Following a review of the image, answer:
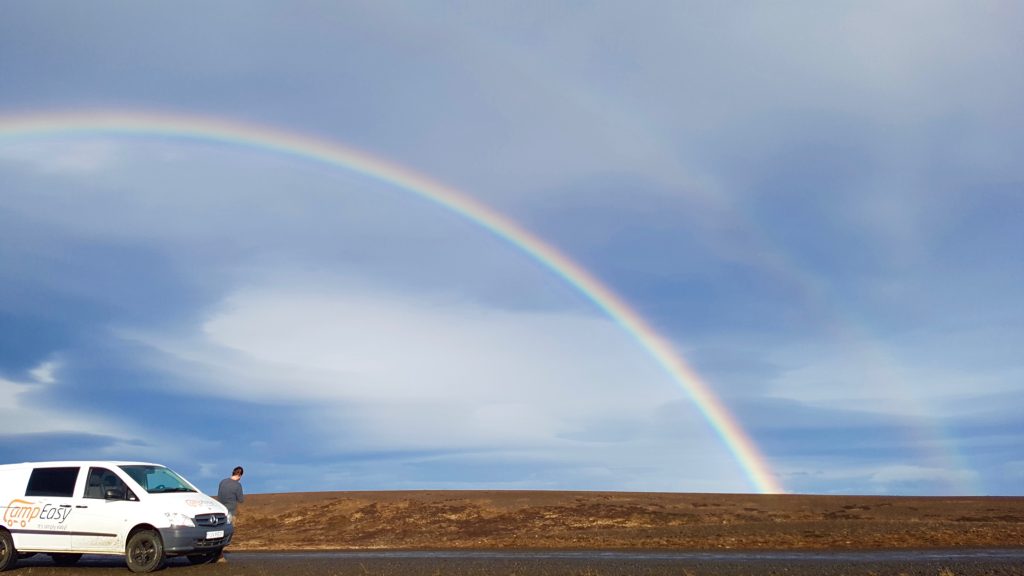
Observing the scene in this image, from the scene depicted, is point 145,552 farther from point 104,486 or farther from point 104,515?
point 104,486

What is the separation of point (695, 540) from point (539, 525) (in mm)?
9123

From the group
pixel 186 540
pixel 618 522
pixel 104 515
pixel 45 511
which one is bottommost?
pixel 186 540

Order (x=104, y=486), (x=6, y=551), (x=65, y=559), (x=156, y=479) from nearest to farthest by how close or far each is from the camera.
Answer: (x=104, y=486) → (x=6, y=551) → (x=156, y=479) → (x=65, y=559)

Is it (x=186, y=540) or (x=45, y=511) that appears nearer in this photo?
(x=186, y=540)

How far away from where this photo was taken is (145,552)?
66.2 feet

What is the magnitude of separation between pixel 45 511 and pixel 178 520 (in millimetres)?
3710

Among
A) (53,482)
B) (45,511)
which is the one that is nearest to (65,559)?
(45,511)

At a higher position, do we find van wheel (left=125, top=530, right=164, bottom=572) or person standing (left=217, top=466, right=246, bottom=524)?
person standing (left=217, top=466, right=246, bottom=524)

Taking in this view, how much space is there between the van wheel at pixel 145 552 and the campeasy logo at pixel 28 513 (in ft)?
6.72

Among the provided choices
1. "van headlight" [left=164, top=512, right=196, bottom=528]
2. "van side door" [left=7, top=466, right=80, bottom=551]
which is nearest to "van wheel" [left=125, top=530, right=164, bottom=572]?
"van headlight" [left=164, top=512, right=196, bottom=528]

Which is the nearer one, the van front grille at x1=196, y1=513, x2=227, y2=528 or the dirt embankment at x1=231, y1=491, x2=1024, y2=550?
the van front grille at x1=196, y1=513, x2=227, y2=528

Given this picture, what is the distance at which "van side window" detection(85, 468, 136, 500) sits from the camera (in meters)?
20.6

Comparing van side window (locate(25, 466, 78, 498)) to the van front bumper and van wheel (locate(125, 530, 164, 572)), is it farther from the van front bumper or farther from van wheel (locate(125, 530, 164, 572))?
the van front bumper

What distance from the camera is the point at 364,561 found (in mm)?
22984
